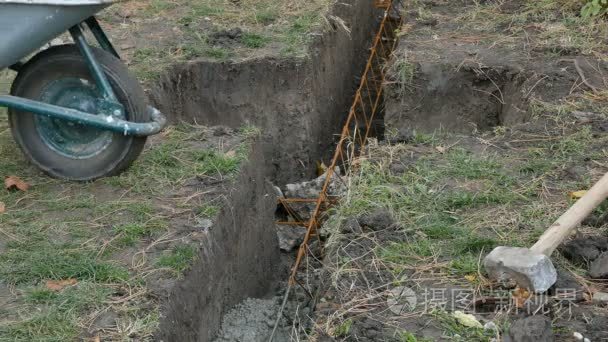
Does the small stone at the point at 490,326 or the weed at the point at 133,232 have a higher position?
the weed at the point at 133,232

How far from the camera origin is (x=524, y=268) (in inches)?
153

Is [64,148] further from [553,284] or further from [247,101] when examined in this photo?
→ [553,284]

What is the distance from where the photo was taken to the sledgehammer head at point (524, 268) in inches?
153

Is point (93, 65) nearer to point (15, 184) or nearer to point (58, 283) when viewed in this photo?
point (15, 184)

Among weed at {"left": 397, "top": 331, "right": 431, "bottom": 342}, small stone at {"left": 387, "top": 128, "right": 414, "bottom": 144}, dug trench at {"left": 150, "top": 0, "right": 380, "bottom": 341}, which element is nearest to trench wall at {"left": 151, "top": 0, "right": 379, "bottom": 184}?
dug trench at {"left": 150, "top": 0, "right": 380, "bottom": 341}

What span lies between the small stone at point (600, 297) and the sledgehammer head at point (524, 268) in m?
0.20

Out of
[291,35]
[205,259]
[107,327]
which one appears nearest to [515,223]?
[205,259]

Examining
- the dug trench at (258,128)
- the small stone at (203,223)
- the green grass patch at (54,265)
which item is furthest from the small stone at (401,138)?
the green grass patch at (54,265)

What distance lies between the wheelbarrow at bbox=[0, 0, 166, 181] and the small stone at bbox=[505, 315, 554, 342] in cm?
243

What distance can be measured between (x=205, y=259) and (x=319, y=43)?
119 inches

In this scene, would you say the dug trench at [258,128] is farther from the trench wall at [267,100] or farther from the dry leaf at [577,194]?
the dry leaf at [577,194]

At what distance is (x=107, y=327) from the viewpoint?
3.96 m

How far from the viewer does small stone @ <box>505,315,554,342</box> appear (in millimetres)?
3572

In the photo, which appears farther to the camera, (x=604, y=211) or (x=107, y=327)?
(x=604, y=211)
